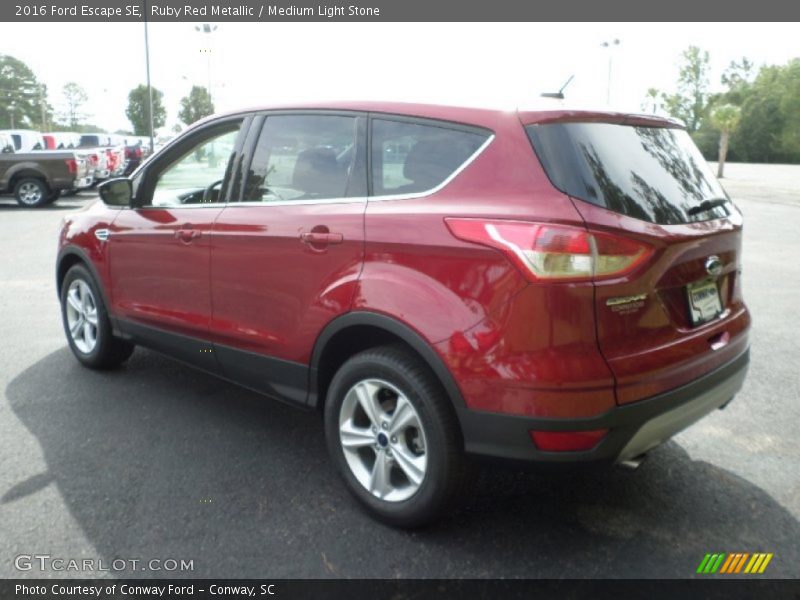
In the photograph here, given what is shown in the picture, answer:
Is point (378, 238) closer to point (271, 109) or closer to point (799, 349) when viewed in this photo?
point (271, 109)

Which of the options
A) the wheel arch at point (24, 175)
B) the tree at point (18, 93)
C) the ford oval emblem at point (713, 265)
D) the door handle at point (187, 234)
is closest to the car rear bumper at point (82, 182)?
the wheel arch at point (24, 175)

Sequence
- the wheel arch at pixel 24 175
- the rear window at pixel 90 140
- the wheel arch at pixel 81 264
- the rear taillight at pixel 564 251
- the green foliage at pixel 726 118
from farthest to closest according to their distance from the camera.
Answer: the green foliage at pixel 726 118 < the rear window at pixel 90 140 < the wheel arch at pixel 24 175 < the wheel arch at pixel 81 264 < the rear taillight at pixel 564 251

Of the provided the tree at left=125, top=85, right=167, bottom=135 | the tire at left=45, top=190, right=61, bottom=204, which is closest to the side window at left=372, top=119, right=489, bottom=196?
the tire at left=45, top=190, right=61, bottom=204

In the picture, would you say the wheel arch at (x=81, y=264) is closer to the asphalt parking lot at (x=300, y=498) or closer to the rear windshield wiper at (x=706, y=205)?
the asphalt parking lot at (x=300, y=498)

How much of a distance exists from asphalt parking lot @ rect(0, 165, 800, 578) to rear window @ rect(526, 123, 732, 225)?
3.57 ft

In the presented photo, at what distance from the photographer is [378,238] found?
3037 millimetres

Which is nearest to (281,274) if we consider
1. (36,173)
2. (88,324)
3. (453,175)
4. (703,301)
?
(453,175)

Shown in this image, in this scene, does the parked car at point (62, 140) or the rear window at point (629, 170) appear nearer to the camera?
the rear window at point (629, 170)

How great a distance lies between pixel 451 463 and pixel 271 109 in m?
2.05

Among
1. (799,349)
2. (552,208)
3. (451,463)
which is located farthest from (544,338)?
(799,349)

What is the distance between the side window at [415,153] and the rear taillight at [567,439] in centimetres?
106

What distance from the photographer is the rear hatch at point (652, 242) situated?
8.75ft

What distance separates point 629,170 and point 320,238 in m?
1.32

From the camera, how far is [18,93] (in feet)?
355
